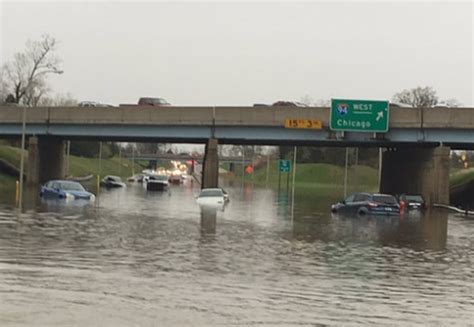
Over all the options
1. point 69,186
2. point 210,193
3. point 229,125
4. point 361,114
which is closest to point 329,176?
point 229,125

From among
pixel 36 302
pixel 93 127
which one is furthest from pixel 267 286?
pixel 93 127

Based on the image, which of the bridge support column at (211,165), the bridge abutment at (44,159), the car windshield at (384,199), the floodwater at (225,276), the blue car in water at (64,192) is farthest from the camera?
the bridge abutment at (44,159)

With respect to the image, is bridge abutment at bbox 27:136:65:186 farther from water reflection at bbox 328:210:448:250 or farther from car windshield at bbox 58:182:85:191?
water reflection at bbox 328:210:448:250

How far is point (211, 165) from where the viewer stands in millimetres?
62469

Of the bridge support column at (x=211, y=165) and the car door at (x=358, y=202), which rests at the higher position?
the bridge support column at (x=211, y=165)

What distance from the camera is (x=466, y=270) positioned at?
1877 centimetres

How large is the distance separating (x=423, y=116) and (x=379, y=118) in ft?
11.4

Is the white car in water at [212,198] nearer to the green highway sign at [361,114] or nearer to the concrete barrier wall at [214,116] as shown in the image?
the concrete barrier wall at [214,116]

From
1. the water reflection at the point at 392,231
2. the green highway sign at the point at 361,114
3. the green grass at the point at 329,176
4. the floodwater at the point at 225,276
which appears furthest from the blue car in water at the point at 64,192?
the green grass at the point at 329,176

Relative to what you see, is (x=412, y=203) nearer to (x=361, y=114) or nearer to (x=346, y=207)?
(x=361, y=114)

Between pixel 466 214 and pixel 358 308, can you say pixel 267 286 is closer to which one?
pixel 358 308

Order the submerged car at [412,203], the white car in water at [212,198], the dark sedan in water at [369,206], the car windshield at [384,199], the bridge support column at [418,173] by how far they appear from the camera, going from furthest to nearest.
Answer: the bridge support column at [418,173]
the submerged car at [412,203]
the white car in water at [212,198]
the car windshield at [384,199]
the dark sedan in water at [369,206]

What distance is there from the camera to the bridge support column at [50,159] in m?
70.9

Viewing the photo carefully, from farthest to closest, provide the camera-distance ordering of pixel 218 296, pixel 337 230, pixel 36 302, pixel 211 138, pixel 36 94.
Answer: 1. pixel 36 94
2. pixel 211 138
3. pixel 337 230
4. pixel 218 296
5. pixel 36 302
